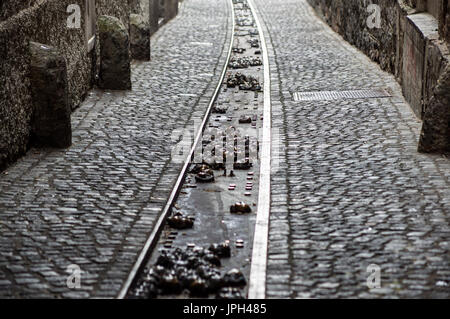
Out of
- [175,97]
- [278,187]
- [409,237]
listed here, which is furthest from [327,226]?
[175,97]

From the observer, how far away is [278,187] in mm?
9102

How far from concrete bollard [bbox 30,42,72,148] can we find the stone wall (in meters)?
4.39

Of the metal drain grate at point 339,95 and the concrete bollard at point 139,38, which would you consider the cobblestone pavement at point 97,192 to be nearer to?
the metal drain grate at point 339,95

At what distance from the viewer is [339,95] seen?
14062mm

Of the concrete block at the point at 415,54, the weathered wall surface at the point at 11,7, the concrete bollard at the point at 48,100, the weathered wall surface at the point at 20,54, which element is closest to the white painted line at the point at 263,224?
the concrete block at the point at 415,54

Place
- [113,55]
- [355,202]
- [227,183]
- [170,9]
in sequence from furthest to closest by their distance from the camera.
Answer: [170,9], [113,55], [227,183], [355,202]

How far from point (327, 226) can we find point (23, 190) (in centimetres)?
320

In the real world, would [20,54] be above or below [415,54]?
above

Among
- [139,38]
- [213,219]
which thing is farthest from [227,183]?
[139,38]

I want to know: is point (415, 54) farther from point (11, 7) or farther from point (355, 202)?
point (11, 7)

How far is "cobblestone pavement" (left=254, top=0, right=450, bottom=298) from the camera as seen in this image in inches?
255

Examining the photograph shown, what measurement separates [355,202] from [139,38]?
34.1ft

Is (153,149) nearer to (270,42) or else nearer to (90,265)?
(90,265)

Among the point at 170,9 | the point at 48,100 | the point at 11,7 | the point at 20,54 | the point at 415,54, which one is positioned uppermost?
the point at 11,7
